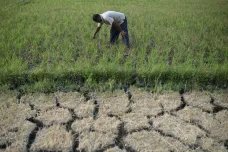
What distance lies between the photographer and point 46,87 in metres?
3.18

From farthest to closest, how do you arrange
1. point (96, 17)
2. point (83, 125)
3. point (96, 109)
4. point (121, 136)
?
point (96, 17) < point (96, 109) < point (83, 125) < point (121, 136)

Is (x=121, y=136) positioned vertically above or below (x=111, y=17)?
below

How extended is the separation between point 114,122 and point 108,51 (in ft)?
6.30

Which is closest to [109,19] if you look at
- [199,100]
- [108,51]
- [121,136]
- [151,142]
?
[108,51]

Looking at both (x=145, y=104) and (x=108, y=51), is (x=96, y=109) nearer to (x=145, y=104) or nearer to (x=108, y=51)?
(x=145, y=104)

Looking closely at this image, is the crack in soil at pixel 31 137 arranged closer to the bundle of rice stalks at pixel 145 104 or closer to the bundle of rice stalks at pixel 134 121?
the bundle of rice stalks at pixel 134 121

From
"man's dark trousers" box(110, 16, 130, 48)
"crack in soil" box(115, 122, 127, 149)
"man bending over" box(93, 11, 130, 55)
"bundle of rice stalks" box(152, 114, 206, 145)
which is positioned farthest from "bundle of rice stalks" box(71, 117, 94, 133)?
"man's dark trousers" box(110, 16, 130, 48)

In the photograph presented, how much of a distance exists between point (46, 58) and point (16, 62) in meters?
0.60

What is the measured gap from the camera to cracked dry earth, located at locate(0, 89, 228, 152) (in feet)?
7.47

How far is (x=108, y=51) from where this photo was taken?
4254 mm

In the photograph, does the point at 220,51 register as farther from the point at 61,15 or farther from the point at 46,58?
the point at 61,15

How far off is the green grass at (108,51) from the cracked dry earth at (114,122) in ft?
1.06

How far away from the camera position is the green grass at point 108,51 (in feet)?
11.1

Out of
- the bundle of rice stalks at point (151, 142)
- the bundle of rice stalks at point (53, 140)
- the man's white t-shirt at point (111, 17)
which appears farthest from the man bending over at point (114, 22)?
the bundle of rice stalks at point (53, 140)
